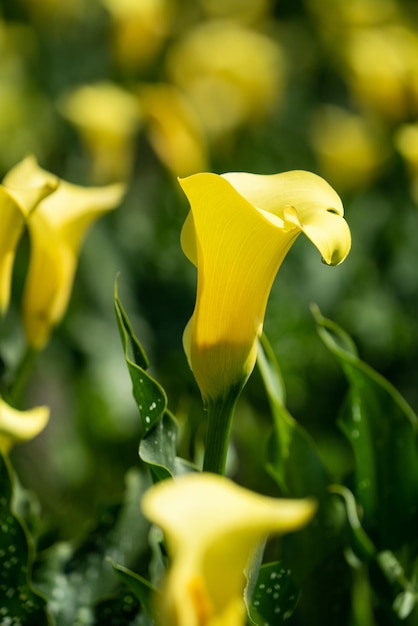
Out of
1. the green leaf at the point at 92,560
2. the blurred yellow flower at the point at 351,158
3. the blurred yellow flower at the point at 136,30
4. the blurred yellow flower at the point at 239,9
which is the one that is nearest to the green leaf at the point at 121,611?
the green leaf at the point at 92,560

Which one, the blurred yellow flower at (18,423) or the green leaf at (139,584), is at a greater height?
the blurred yellow flower at (18,423)

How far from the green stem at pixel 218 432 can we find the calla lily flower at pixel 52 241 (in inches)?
7.9

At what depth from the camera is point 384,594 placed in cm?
59

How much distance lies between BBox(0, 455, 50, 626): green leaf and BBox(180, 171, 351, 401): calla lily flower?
0.42 feet

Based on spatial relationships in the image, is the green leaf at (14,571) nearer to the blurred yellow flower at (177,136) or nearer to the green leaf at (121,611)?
the green leaf at (121,611)

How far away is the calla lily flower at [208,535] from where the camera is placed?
0.31 meters

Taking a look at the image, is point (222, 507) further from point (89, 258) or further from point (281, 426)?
point (89, 258)

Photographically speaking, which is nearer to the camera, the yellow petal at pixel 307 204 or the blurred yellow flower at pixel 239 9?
the yellow petal at pixel 307 204

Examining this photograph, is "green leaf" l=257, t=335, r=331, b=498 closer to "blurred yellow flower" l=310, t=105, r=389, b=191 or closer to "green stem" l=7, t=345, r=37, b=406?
"green stem" l=7, t=345, r=37, b=406

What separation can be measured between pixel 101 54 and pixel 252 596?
1769 mm

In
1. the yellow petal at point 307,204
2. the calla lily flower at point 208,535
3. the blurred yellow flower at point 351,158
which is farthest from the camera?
the blurred yellow flower at point 351,158

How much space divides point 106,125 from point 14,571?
3.24 feet

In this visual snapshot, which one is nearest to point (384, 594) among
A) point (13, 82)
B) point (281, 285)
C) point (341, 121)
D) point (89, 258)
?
point (281, 285)

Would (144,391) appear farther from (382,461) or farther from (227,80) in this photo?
(227,80)
